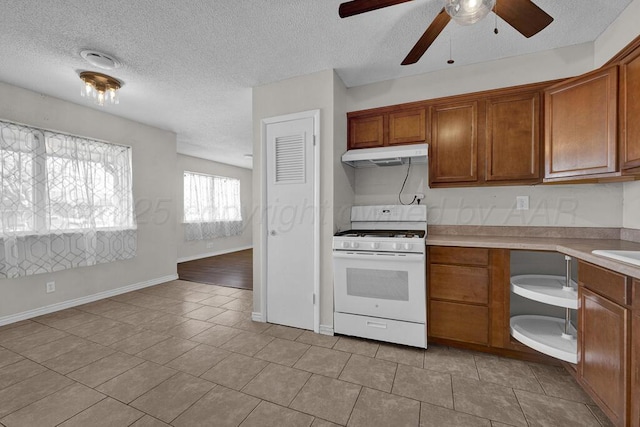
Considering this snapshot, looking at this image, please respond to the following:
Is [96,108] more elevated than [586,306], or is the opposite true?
[96,108]

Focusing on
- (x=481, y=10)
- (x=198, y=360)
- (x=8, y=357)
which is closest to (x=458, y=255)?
(x=481, y=10)

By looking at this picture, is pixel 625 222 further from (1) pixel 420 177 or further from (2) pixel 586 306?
(1) pixel 420 177

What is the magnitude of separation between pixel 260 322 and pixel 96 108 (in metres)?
3.66

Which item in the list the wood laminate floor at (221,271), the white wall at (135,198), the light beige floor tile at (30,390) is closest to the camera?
the light beige floor tile at (30,390)

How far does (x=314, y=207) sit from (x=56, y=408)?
7.43 feet

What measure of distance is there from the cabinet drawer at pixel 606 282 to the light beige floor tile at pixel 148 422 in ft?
8.29

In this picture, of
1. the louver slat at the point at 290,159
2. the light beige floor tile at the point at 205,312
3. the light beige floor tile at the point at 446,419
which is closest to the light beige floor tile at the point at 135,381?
the light beige floor tile at the point at 205,312

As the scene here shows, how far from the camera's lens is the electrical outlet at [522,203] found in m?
2.54

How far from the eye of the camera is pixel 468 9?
1291mm

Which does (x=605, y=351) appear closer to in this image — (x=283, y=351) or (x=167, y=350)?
(x=283, y=351)

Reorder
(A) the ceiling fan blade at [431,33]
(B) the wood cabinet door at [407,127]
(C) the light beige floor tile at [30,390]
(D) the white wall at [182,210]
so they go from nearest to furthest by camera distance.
A: (A) the ceiling fan blade at [431,33] → (C) the light beige floor tile at [30,390] → (B) the wood cabinet door at [407,127] → (D) the white wall at [182,210]

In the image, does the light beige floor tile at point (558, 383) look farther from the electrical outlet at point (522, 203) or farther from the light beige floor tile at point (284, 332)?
the light beige floor tile at point (284, 332)

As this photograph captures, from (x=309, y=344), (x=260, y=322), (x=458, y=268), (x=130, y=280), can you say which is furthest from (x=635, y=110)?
(x=130, y=280)

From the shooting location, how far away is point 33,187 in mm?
3072
